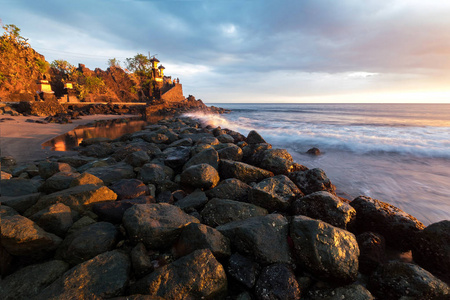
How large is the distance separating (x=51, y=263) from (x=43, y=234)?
0.96 feet

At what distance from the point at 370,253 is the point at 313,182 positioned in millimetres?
1605

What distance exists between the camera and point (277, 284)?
1736 mm

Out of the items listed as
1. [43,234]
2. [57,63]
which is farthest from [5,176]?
[57,63]

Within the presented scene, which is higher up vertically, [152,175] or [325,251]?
[152,175]

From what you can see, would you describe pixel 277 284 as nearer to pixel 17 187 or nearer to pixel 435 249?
pixel 435 249

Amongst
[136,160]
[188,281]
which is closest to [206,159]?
[136,160]

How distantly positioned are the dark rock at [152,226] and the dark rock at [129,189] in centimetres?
82

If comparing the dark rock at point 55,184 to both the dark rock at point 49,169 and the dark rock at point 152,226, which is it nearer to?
the dark rock at point 49,169

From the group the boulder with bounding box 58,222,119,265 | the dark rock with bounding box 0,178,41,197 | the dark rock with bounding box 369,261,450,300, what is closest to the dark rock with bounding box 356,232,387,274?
the dark rock with bounding box 369,261,450,300

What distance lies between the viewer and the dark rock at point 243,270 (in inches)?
70.3

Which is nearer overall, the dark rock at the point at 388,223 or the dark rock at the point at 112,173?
the dark rock at the point at 388,223

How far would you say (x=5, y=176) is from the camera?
353cm

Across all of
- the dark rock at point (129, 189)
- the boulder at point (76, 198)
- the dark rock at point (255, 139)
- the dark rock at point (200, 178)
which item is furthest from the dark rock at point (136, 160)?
the dark rock at point (255, 139)

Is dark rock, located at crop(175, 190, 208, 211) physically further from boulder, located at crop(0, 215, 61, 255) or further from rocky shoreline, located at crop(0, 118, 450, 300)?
boulder, located at crop(0, 215, 61, 255)
